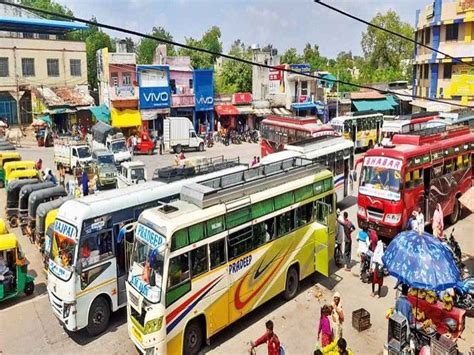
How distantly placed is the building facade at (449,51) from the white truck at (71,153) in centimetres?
2612

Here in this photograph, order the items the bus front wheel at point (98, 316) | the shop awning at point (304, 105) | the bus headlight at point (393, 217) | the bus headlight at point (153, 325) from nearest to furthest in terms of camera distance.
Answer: the bus headlight at point (153, 325), the bus front wheel at point (98, 316), the bus headlight at point (393, 217), the shop awning at point (304, 105)

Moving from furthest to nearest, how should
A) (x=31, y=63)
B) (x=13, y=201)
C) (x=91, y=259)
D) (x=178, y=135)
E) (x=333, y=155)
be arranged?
(x=31, y=63), (x=178, y=135), (x=333, y=155), (x=13, y=201), (x=91, y=259)

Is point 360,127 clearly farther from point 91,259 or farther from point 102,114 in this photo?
point 91,259

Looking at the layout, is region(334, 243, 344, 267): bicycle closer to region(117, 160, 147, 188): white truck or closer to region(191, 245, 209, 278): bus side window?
region(191, 245, 209, 278): bus side window

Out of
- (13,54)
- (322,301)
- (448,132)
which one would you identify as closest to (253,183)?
(322,301)

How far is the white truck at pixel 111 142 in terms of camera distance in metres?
26.4

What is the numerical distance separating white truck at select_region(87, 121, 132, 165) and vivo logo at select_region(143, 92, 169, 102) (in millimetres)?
4909

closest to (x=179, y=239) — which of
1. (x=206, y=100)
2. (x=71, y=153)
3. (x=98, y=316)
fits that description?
(x=98, y=316)

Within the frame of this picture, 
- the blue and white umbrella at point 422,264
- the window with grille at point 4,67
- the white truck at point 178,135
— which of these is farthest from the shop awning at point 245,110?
the blue and white umbrella at point 422,264

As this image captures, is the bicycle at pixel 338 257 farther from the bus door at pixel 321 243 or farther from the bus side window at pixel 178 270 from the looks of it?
the bus side window at pixel 178 270

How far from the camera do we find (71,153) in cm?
2588

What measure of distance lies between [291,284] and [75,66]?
40516mm

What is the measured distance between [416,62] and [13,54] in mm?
35728

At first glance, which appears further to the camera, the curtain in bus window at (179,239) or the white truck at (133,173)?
the white truck at (133,173)
